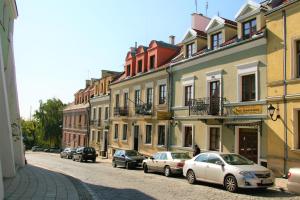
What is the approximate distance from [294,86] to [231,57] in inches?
202

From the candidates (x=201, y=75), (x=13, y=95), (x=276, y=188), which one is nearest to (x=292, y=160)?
(x=276, y=188)

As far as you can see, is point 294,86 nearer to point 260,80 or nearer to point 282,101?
point 282,101

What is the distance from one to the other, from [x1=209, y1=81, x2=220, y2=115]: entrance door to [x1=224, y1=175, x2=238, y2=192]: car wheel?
7425 millimetres

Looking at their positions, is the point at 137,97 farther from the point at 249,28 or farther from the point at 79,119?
the point at 79,119

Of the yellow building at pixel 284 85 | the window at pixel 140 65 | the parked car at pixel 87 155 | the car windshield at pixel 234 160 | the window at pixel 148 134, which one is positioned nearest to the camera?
the car windshield at pixel 234 160

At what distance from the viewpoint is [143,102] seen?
3169 centimetres

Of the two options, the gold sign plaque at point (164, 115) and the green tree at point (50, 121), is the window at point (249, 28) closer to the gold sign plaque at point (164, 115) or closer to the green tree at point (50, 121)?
the gold sign plaque at point (164, 115)

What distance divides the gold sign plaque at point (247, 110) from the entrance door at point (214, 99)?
46.4 inches

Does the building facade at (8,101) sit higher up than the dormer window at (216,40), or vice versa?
the dormer window at (216,40)

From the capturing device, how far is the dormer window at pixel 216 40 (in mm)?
23031

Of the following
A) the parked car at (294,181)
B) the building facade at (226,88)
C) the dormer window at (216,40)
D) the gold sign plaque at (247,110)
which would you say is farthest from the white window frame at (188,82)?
the parked car at (294,181)

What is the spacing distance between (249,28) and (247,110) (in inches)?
186

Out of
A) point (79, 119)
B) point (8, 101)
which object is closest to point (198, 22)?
point (8, 101)

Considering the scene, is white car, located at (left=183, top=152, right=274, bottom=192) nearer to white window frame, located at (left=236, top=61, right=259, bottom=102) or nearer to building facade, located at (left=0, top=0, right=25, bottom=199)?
white window frame, located at (left=236, top=61, right=259, bottom=102)
